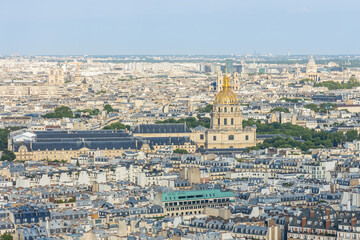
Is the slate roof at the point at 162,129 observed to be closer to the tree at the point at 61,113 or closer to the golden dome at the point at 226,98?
the golden dome at the point at 226,98

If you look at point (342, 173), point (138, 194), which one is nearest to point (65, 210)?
point (138, 194)

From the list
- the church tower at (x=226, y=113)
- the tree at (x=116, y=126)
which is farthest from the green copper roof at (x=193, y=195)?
the tree at (x=116, y=126)

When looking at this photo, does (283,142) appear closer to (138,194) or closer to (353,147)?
(353,147)

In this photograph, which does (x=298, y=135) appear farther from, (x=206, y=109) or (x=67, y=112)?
(x=67, y=112)

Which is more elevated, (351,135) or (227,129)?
(227,129)

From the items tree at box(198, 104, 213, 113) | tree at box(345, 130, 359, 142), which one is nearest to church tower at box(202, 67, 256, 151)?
tree at box(345, 130, 359, 142)

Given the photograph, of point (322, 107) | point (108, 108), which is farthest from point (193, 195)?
point (108, 108)
